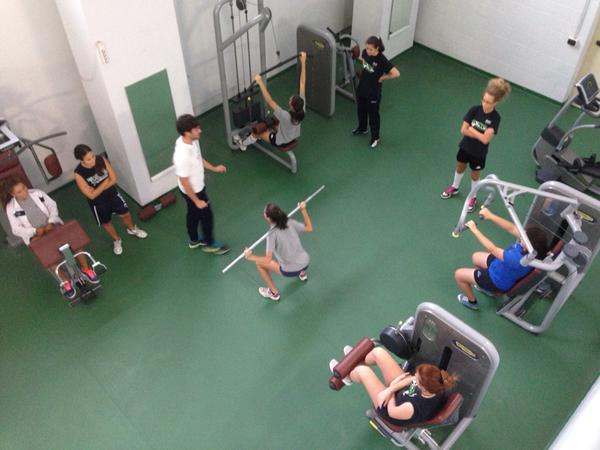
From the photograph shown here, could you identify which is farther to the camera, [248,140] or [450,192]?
[248,140]

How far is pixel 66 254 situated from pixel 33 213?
0.54m

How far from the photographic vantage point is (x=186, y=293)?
15.3ft

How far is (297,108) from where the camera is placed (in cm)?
516

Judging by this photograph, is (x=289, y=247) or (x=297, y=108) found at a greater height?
(x=297, y=108)

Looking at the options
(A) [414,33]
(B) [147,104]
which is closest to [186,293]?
(B) [147,104]

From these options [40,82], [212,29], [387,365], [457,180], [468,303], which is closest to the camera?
[387,365]

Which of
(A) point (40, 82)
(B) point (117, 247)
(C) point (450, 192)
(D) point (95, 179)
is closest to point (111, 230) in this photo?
(B) point (117, 247)

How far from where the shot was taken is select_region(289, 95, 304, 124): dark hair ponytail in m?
5.12

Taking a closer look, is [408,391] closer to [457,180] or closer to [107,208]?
[457,180]

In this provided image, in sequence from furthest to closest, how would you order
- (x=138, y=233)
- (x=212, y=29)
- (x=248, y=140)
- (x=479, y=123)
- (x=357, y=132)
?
(x=357, y=132) < (x=248, y=140) < (x=212, y=29) < (x=138, y=233) < (x=479, y=123)

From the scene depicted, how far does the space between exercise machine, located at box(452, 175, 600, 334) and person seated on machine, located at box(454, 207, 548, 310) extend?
7 centimetres

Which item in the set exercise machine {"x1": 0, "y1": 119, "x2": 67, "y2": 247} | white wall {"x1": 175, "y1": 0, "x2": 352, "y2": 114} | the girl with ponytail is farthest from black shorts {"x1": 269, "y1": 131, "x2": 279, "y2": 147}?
exercise machine {"x1": 0, "y1": 119, "x2": 67, "y2": 247}

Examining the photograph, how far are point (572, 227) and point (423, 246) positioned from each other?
153 centimetres

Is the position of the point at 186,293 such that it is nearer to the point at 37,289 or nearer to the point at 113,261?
the point at 113,261
